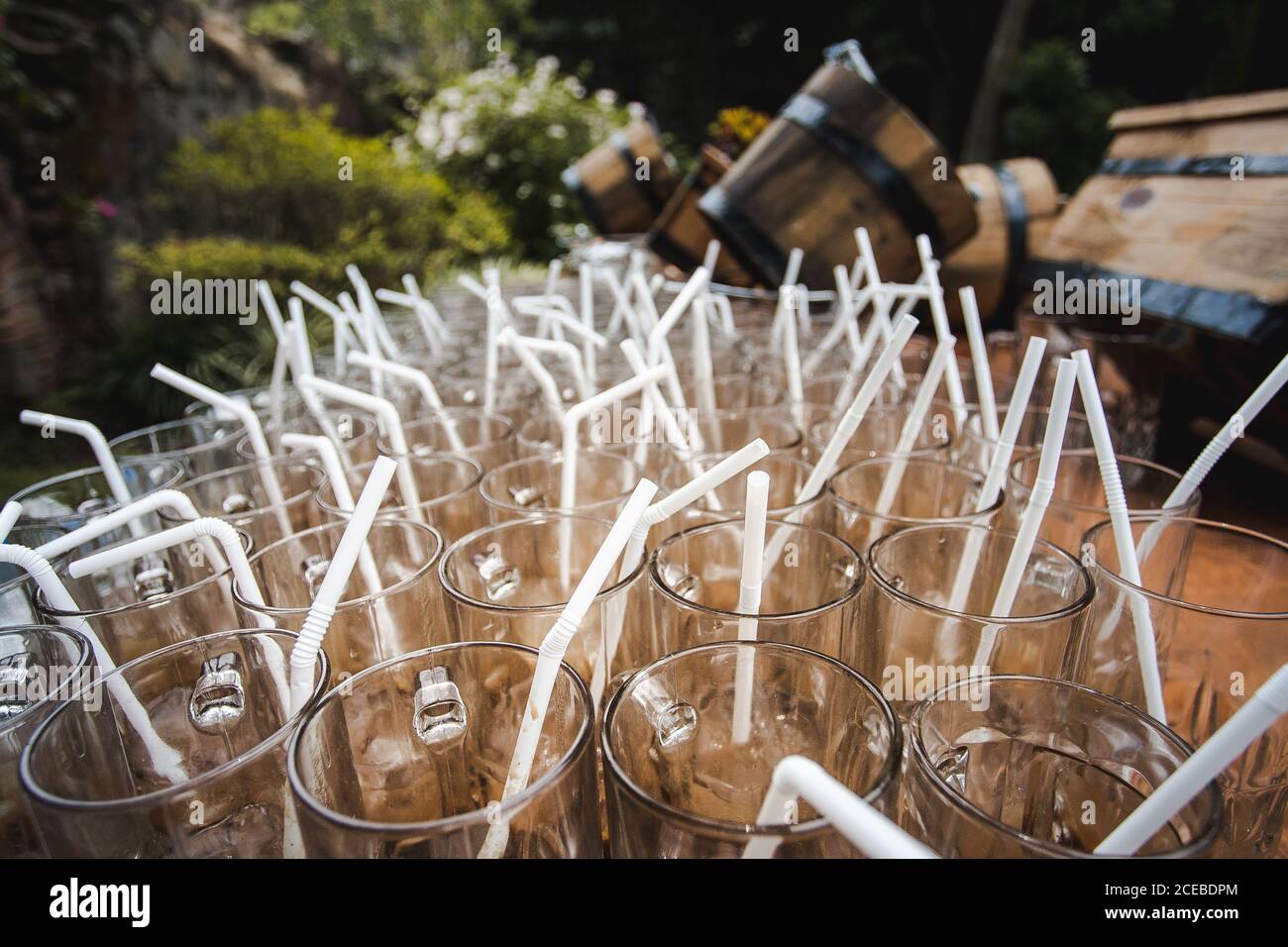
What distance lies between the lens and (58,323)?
505 cm

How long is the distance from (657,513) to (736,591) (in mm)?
229

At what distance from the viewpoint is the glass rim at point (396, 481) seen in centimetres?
99

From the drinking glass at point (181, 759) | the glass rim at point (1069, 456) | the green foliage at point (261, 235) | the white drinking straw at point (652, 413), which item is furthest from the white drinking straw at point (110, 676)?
the green foliage at point (261, 235)

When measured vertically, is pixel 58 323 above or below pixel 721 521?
above

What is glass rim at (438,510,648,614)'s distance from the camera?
726mm

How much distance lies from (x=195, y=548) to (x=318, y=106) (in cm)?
815

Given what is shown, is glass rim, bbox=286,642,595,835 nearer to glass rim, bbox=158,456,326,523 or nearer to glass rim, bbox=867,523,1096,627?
glass rim, bbox=867,523,1096,627

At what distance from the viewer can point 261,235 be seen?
562 centimetres

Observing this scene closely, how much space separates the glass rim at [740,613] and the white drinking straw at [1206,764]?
0.89 ft

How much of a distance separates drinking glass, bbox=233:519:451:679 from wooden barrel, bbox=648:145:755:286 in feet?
7.66

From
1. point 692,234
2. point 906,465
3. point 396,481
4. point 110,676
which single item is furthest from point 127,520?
point 692,234

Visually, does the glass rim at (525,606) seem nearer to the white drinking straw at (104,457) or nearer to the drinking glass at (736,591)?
the drinking glass at (736,591)
